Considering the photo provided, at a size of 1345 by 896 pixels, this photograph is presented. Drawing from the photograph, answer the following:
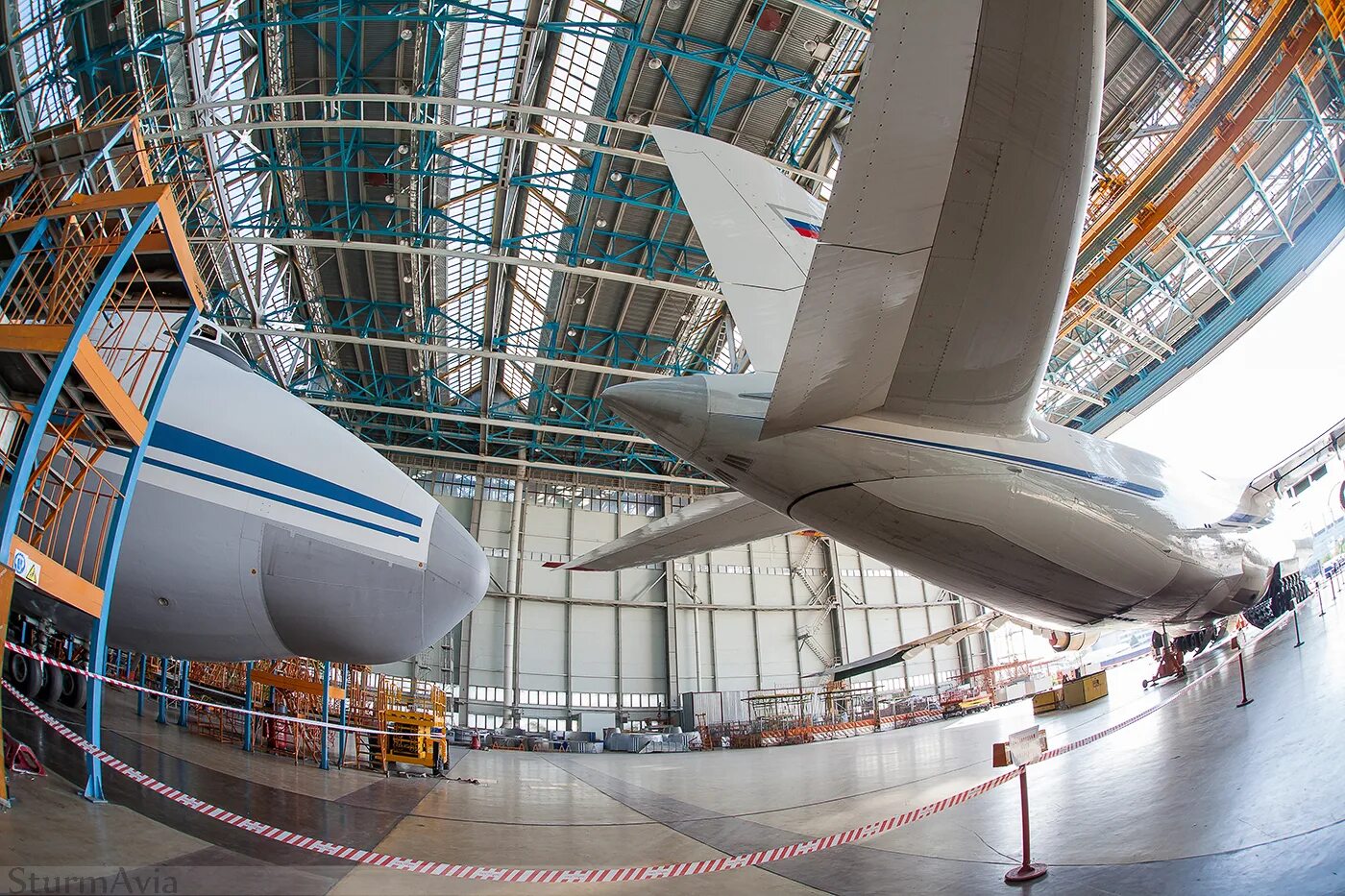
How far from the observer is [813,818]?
6.97 m

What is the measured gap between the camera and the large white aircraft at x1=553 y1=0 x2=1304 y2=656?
2785 millimetres

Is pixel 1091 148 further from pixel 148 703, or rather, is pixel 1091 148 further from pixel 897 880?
pixel 148 703

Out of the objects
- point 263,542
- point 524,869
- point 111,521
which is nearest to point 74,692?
point 263,542

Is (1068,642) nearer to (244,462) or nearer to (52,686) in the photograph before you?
(244,462)

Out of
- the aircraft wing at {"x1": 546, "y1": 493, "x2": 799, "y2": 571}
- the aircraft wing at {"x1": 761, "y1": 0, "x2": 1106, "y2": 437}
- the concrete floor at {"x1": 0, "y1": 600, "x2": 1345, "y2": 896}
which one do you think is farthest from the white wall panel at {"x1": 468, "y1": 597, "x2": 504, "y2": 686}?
the aircraft wing at {"x1": 761, "y1": 0, "x2": 1106, "y2": 437}

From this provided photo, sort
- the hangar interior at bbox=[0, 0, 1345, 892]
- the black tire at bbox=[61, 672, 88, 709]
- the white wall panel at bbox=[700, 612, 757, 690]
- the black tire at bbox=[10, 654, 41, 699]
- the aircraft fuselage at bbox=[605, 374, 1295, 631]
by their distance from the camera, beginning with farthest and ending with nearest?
1. the white wall panel at bbox=[700, 612, 757, 690]
2. the black tire at bbox=[61, 672, 88, 709]
3. the black tire at bbox=[10, 654, 41, 699]
4. the hangar interior at bbox=[0, 0, 1345, 892]
5. the aircraft fuselage at bbox=[605, 374, 1295, 631]

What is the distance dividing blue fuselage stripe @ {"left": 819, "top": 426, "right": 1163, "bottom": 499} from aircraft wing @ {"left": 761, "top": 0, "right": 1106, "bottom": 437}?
0.20 m

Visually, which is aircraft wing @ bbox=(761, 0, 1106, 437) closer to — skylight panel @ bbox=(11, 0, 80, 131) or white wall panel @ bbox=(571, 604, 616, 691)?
skylight panel @ bbox=(11, 0, 80, 131)

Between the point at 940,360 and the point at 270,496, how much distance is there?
6.15m

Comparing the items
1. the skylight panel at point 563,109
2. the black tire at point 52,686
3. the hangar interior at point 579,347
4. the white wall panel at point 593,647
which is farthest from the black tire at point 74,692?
the white wall panel at point 593,647

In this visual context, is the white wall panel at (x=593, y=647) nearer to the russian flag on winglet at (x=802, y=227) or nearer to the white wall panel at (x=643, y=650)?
the white wall panel at (x=643, y=650)

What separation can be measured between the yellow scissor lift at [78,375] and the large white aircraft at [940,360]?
148 inches

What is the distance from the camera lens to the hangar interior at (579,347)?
5.54 meters

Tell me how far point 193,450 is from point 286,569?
4.56ft
